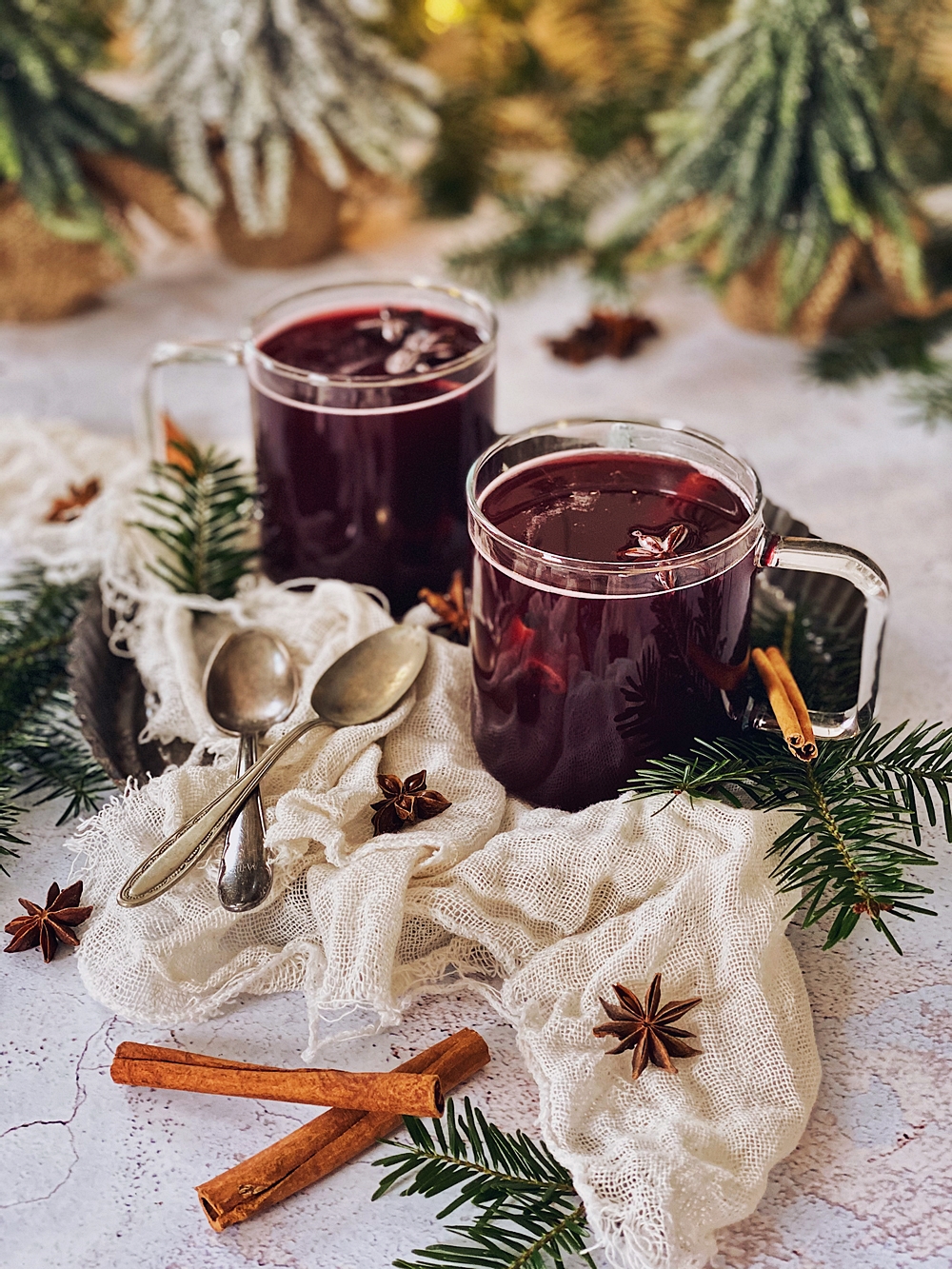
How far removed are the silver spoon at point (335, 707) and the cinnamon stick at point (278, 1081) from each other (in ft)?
0.31

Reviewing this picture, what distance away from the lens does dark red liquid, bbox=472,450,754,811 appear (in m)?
0.80

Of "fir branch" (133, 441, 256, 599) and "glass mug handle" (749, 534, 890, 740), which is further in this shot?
"fir branch" (133, 441, 256, 599)

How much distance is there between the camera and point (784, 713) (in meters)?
0.87

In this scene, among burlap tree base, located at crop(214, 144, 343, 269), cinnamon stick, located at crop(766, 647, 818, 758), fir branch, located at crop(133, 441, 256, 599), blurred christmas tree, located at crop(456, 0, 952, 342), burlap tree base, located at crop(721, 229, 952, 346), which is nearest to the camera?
cinnamon stick, located at crop(766, 647, 818, 758)

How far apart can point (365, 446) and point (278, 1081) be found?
0.47 meters

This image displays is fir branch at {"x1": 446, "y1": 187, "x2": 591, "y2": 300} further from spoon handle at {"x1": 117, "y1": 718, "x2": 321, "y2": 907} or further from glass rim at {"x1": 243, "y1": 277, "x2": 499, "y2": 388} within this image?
spoon handle at {"x1": 117, "y1": 718, "x2": 321, "y2": 907}

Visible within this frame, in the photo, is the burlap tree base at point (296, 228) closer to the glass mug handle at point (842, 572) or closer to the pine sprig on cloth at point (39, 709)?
the pine sprig on cloth at point (39, 709)

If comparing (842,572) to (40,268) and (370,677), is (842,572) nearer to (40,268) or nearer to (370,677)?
(370,677)

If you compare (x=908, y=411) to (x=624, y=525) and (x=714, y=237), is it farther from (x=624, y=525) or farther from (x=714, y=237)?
(x=624, y=525)

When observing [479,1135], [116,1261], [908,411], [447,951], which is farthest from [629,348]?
[116,1261]

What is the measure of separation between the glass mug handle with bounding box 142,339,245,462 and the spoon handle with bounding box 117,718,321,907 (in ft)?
1.32

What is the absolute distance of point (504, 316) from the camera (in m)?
1.65

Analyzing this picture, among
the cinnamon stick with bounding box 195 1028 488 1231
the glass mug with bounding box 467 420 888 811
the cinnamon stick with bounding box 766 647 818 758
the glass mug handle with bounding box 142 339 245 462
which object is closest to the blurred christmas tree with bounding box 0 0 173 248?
the glass mug handle with bounding box 142 339 245 462

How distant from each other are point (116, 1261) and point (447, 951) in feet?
0.82
